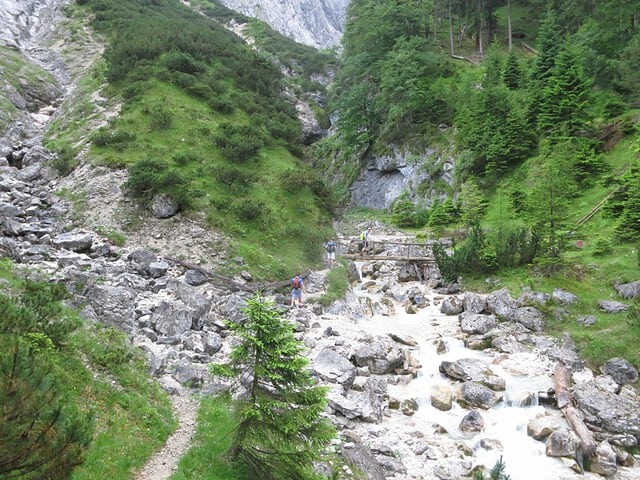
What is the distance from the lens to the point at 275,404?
817cm

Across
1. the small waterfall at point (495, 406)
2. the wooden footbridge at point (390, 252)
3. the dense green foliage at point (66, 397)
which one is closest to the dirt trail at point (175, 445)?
the dense green foliage at point (66, 397)

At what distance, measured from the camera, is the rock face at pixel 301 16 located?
12838 centimetres

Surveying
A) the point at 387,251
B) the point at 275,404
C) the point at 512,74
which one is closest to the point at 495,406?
the point at 275,404

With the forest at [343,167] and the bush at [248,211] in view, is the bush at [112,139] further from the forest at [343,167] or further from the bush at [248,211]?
the bush at [248,211]

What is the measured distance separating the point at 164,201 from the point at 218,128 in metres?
12.6

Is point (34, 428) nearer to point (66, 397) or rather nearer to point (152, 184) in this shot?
point (66, 397)

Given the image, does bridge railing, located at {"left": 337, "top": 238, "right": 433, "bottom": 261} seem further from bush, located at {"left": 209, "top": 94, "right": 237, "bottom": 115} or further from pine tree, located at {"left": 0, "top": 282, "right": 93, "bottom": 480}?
pine tree, located at {"left": 0, "top": 282, "right": 93, "bottom": 480}

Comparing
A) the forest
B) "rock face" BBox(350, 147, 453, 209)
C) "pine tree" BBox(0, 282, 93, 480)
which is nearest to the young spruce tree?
the forest

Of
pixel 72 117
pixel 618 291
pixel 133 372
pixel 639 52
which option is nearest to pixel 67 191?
pixel 72 117

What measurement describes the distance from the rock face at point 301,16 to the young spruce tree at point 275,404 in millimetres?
132735

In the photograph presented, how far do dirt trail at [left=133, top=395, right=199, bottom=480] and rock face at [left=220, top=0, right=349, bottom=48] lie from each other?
13020 cm

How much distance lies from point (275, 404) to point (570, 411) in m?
12.3

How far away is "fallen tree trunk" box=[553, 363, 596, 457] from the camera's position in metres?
13.7

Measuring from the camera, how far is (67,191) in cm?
2895
